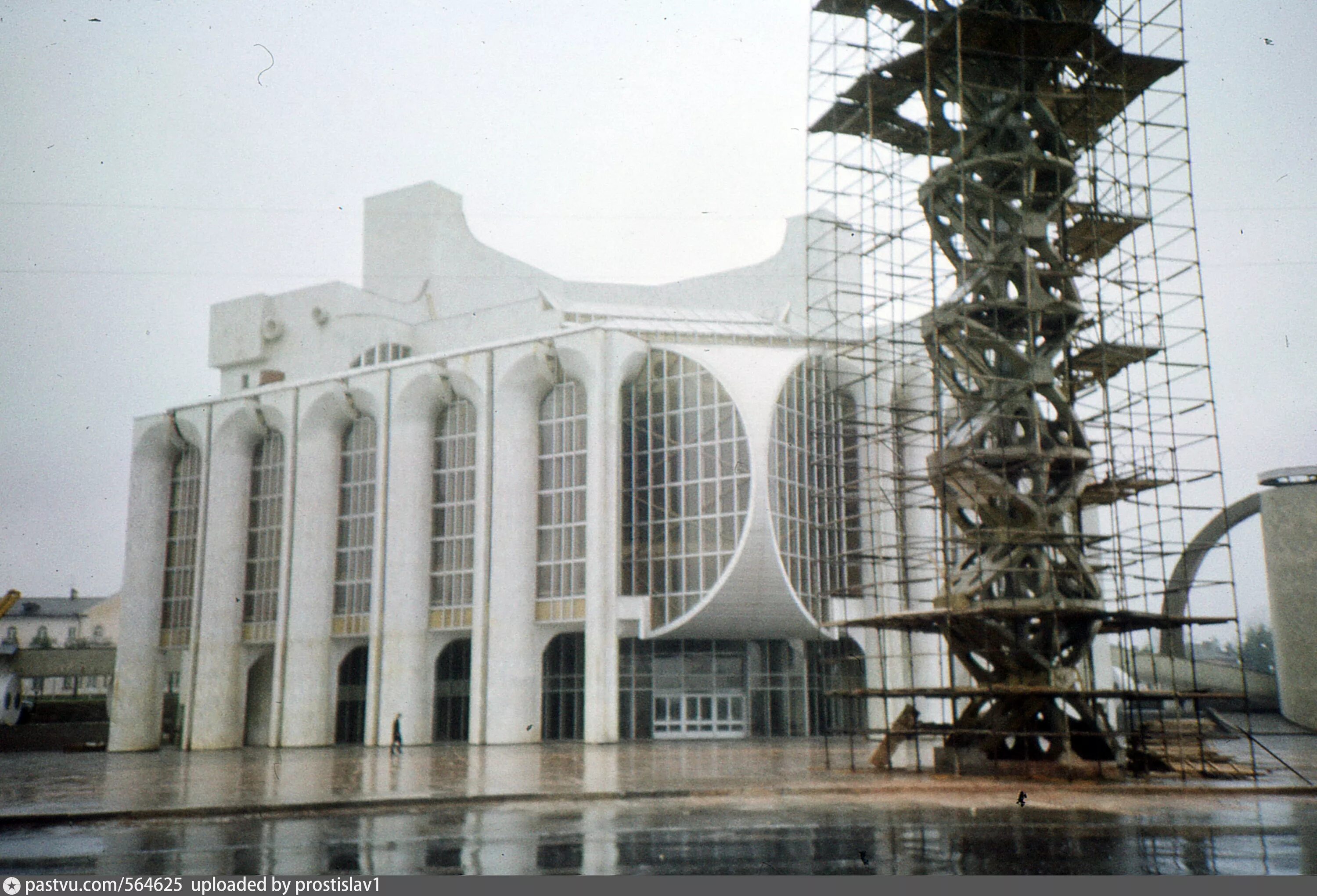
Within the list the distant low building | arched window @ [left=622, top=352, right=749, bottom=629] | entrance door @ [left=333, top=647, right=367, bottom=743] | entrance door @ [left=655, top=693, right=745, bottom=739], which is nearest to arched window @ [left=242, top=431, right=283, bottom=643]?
entrance door @ [left=333, top=647, right=367, bottom=743]

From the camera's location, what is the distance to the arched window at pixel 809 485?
41.2 m

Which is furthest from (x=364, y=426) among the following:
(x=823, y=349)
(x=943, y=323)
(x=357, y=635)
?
(x=943, y=323)

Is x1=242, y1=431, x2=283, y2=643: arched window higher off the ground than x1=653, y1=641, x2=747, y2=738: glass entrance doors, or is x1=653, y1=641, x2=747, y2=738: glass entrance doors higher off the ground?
x1=242, y1=431, x2=283, y2=643: arched window

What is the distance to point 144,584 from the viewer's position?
51.1 m

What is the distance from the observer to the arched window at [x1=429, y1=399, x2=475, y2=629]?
44.4 m

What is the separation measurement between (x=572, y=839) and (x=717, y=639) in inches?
1273

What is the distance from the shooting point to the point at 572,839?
12.8 meters

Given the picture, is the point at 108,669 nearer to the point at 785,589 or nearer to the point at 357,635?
the point at 357,635

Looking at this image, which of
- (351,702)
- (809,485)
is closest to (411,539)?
(351,702)

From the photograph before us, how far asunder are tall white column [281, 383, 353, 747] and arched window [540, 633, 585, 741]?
27.6 feet

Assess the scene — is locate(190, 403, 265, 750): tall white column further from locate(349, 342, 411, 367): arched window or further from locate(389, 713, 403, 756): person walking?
locate(389, 713, 403, 756): person walking

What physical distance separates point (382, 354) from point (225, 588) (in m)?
12.1

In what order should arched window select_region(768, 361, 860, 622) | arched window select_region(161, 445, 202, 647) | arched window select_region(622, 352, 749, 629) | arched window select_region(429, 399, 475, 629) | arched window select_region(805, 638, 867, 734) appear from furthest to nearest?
arched window select_region(161, 445, 202, 647)
arched window select_region(805, 638, 867, 734)
arched window select_region(429, 399, 475, 629)
arched window select_region(768, 361, 860, 622)
arched window select_region(622, 352, 749, 629)

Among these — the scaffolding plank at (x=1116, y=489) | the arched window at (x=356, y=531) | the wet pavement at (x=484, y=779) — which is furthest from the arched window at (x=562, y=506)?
the scaffolding plank at (x=1116, y=489)
